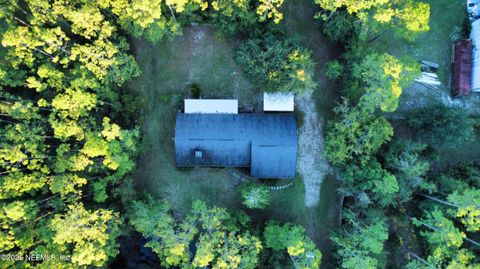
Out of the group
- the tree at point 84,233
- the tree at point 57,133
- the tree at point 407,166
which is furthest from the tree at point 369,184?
the tree at point 84,233

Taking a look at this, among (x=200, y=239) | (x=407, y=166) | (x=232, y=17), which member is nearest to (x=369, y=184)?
(x=407, y=166)

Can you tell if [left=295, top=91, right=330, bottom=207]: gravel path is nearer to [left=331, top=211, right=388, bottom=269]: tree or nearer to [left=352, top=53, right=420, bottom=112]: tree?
[left=331, top=211, right=388, bottom=269]: tree

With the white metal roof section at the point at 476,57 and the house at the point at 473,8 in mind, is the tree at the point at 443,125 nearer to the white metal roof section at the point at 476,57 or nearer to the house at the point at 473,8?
the white metal roof section at the point at 476,57

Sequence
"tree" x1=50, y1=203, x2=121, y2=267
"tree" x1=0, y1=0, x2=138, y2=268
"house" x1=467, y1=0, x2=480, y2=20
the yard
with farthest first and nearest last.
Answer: "house" x1=467, y1=0, x2=480, y2=20, the yard, "tree" x1=0, y1=0, x2=138, y2=268, "tree" x1=50, y1=203, x2=121, y2=267

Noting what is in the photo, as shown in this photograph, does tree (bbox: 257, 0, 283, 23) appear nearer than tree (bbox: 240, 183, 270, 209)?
Yes

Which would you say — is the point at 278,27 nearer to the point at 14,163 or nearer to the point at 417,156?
the point at 417,156

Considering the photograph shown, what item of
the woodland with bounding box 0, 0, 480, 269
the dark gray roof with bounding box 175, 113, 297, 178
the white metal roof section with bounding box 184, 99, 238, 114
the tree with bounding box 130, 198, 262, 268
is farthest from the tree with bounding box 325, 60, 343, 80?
the tree with bounding box 130, 198, 262, 268
